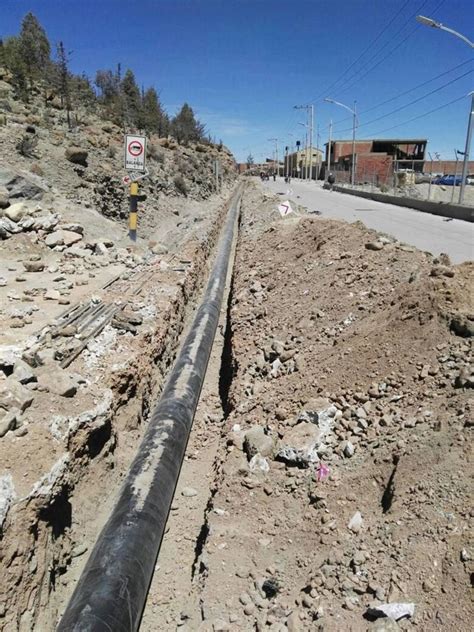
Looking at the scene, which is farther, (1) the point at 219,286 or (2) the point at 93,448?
(1) the point at 219,286

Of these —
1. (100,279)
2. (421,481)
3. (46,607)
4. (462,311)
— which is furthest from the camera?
(100,279)

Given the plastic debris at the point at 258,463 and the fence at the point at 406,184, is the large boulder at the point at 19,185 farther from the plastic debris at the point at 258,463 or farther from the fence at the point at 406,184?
the fence at the point at 406,184

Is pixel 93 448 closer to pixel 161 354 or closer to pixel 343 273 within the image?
pixel 161 354

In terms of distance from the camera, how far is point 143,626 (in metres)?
3.65

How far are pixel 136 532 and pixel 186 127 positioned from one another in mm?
52250

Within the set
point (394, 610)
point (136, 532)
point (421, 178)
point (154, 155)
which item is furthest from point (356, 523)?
point (421, 178)

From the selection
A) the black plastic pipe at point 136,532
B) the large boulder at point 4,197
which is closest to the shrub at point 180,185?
the large boulder at point 4,197

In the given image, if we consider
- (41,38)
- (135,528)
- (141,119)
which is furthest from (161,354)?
(41,38)

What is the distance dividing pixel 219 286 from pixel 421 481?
8.06 m

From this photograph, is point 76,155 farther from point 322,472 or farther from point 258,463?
point 322,472

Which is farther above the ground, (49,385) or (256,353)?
(49,385)

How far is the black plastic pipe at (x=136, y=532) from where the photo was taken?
3.01 metres

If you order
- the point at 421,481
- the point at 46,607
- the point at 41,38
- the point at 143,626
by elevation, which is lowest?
the point at 143,626

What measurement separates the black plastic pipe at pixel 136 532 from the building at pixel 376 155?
2135 inches
